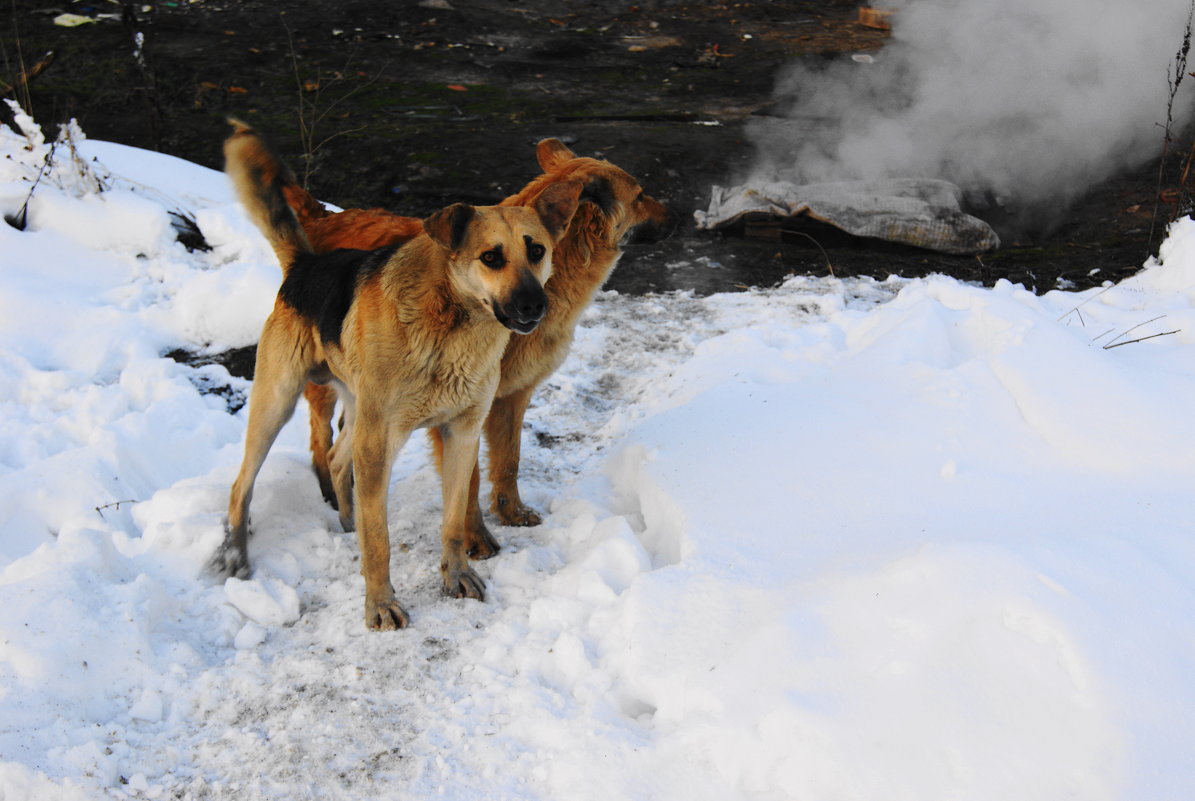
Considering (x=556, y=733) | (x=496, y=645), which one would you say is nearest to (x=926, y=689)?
(x=556, y=733)

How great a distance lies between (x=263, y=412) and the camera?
12.1 feet

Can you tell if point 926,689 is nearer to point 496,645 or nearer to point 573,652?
point 573,652

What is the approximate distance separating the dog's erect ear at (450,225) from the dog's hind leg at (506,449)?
41.1 inches

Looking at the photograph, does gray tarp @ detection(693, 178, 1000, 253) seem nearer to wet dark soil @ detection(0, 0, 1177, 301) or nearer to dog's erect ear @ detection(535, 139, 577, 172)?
wet dark soil @ detection(0, 0, 1177, 301)

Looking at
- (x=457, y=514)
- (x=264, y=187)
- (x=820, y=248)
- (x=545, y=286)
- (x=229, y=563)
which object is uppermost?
(x=264, y=187)

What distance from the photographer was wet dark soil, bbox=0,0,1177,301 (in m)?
7.72

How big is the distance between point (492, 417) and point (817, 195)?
15.7 ft

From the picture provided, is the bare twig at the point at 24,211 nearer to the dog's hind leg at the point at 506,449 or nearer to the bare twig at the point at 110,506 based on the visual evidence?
the bare twig at the point at 110,506

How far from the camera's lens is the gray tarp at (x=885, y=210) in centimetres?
767

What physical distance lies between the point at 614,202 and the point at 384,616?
2025 millimetres

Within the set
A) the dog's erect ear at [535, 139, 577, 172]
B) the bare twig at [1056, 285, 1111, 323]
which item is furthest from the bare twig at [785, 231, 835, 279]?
the dog's erect ear at [535, 139, 577, 172]

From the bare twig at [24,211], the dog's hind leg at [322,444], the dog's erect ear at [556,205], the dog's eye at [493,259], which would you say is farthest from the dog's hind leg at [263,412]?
the bare twig at [24,211]

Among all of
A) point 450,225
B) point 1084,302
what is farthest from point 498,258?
point 1084,302

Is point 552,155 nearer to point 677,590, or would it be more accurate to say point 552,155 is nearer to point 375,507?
point 375,507
